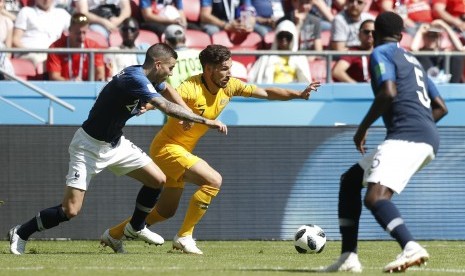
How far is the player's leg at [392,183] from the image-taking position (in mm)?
8586

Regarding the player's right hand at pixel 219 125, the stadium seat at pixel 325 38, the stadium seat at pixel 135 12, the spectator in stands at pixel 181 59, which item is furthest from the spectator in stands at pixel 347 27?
the player's right hand at pixel 219 125

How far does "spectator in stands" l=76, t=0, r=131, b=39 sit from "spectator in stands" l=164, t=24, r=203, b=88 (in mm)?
1830

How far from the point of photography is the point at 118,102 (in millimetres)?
11312

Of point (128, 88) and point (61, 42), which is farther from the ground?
point (128, 88)

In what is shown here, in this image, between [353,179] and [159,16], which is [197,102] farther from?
[159,16]

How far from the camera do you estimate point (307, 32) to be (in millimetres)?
17812

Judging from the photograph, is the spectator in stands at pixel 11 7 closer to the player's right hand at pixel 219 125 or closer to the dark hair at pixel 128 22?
the dark hair at pixel 128 22

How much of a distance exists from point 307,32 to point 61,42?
3922 millimetres

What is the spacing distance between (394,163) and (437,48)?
9480 millimetres

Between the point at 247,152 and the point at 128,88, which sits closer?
the point at 128,88

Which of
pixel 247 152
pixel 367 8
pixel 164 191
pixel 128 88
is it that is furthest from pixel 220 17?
pixel 128 88

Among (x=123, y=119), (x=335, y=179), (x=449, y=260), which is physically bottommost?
(x=335, y=179)

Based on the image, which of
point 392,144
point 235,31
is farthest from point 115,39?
point 392,144

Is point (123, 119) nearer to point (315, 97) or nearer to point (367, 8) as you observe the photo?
point (315, 97)
